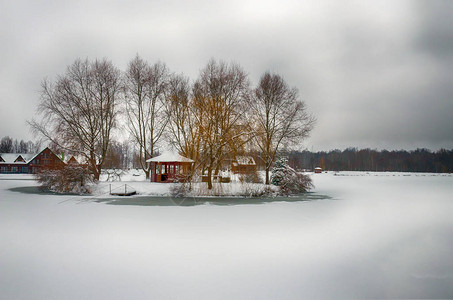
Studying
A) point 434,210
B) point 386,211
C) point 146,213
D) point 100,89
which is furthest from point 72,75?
point 434,210

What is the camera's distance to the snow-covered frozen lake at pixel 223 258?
4918 mm

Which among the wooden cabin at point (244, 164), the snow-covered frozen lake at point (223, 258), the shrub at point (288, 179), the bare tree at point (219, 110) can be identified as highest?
the bare tree at point (219, 110)

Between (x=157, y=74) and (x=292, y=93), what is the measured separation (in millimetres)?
14290

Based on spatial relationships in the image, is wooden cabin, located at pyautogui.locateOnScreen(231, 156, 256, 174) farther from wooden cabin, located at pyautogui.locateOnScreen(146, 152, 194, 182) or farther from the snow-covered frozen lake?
the snow-covered frozen lake

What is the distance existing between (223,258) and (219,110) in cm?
1670

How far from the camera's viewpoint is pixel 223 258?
6504mm

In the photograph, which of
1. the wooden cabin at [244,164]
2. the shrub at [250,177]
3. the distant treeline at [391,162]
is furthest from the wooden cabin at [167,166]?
the distant treeline at [391,162]

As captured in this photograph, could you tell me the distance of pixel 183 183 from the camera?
20.8 meters

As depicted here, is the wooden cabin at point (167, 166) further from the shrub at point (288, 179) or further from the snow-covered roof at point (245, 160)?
the snow-covered roof at point (245, 160)

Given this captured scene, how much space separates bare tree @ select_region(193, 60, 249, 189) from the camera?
2136 centimetres

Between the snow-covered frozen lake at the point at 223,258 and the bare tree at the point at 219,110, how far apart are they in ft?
35.1

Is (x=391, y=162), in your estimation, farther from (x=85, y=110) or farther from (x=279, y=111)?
(x=85, y=110)

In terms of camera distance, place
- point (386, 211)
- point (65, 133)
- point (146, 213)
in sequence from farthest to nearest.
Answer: point (65, 133) < point (386, 211) < point (146, 213)

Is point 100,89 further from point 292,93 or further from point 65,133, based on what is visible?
point 292,93
